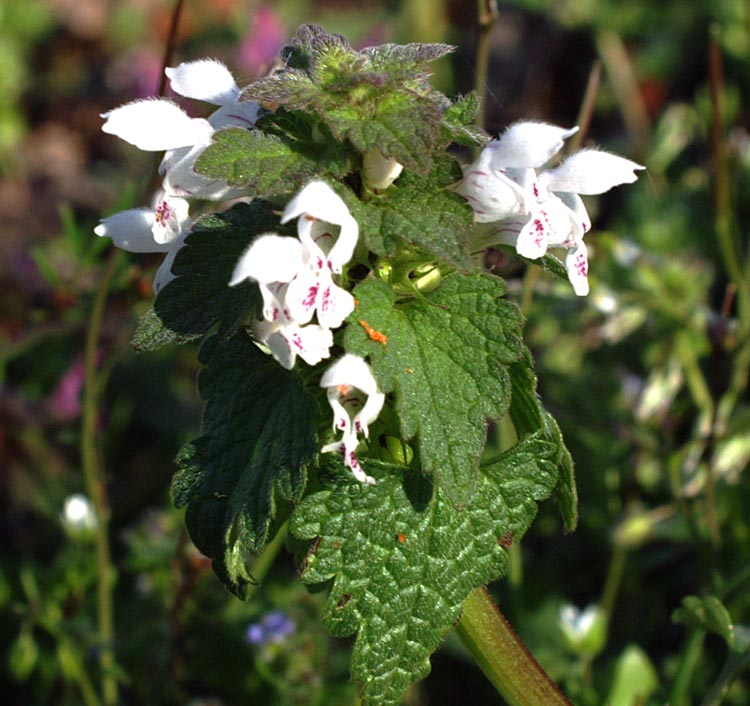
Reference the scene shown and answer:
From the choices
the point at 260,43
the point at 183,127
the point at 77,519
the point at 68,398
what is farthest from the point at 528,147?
the point at 260,43

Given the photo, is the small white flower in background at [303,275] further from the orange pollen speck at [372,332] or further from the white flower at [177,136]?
the white flower at [177,136]

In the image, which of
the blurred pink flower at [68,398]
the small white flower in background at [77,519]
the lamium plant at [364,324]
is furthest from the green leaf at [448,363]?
the blurred pink flower at [68,398]

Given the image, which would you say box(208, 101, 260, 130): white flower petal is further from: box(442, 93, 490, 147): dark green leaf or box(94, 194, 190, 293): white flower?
box(442, 93, 490, 147): dark green leaf

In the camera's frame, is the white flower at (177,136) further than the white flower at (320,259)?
Yes

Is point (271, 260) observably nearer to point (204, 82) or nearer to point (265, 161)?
point (265, 161)

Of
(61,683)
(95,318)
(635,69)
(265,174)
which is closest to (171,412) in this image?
(61,683)

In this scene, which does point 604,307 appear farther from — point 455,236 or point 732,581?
point 455,236
